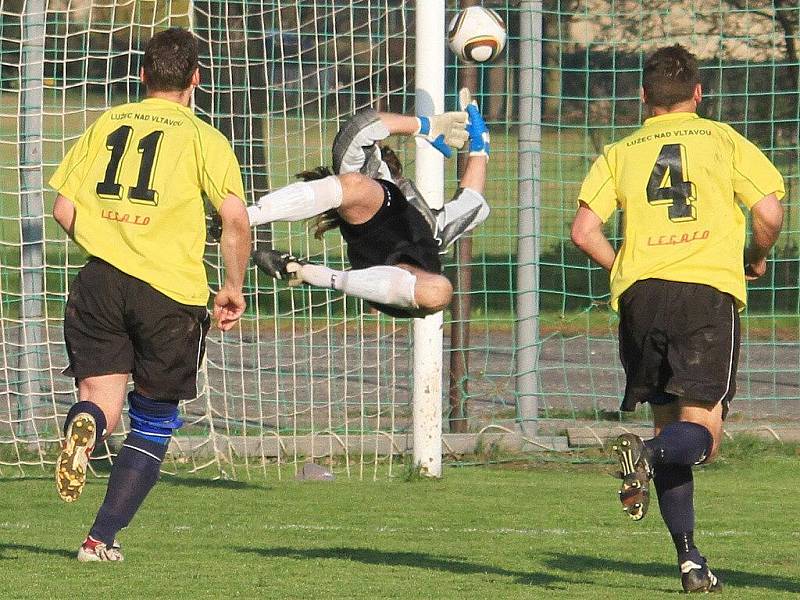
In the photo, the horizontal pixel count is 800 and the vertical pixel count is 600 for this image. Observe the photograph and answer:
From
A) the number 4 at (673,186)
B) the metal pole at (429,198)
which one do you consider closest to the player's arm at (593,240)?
the number 4 at (673,186)

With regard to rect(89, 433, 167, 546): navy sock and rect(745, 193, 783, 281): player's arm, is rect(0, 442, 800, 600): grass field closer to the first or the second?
rect(89, 433, 167, 546): navy sock

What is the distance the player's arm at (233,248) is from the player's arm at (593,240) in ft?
4.22

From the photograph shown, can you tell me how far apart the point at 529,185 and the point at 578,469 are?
1.94 metres

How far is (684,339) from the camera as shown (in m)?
5.54

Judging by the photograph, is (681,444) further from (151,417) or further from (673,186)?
(151,417)

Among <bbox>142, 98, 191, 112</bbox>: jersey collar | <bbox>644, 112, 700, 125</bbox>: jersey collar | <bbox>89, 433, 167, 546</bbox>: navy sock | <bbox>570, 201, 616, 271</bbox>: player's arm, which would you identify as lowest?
<bbox>89, 433, 167, 546</bbox>: navy sock

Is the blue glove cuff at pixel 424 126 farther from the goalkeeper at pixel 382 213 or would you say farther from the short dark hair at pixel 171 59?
the short dark hair at pixel 171 59

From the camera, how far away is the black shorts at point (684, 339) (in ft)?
18.1

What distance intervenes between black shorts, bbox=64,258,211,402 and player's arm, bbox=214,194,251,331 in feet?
0.56

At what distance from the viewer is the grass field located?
18.8ft

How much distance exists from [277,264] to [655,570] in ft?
6.67

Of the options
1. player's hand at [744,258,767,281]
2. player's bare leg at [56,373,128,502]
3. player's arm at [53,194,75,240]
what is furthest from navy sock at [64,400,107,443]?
player's hand at [744,258,767,281]

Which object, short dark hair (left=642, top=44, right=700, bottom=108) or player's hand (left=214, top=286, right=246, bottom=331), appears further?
player's hand (left=214, top=286, right=246, bottom=331)

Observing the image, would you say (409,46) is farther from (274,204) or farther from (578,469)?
(274,204)
